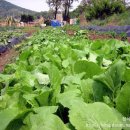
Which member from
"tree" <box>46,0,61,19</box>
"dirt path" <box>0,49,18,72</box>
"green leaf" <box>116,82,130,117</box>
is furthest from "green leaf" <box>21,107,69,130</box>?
"tree" <box>46,0,61,19</box>

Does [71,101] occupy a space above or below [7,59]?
above

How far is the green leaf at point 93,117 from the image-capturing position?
1152 mm

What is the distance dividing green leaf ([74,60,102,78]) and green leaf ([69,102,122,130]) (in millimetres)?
580

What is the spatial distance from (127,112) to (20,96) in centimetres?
54

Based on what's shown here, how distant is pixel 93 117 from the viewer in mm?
1172

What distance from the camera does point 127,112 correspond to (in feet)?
4.30

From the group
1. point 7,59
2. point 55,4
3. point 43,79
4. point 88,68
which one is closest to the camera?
point 88,68

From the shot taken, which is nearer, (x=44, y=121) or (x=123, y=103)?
(x=44, y=121)

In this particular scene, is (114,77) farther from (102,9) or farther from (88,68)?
(102,9)

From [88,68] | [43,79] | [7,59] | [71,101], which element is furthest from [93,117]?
[7,59]

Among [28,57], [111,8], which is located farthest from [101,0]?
[28,57]

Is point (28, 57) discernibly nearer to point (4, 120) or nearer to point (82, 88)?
point (82, 88)

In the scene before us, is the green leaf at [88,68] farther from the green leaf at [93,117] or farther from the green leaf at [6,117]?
the green leaf at [6,117]

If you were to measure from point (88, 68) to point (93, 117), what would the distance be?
667 mm
